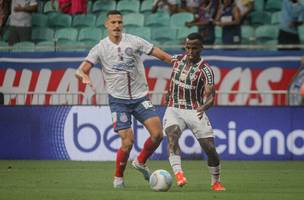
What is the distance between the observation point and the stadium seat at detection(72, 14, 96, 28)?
950 inches

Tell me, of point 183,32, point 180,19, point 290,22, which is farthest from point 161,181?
point 180,19

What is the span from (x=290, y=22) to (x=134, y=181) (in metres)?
7.40

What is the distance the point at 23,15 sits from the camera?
23719 millimetres

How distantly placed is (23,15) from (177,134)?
10620mm

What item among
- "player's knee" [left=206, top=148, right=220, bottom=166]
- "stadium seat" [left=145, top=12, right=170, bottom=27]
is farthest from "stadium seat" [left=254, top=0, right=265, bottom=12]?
"player's knee" [left=206, top=148, right=220, bottom=166]

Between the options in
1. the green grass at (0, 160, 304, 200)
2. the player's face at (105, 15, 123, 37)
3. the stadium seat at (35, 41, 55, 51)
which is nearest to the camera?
the green grass at (0, 160, 304, 200)

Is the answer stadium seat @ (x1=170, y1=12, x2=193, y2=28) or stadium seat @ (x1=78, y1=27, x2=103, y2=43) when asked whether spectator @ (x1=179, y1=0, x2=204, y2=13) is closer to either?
stadium seat @ (x1=170, y1=12, x2=193, y2=28)

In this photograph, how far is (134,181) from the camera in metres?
15.7

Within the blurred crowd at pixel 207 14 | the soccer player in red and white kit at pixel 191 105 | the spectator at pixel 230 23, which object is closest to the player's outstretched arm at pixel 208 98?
the soccer player in red and white kit at pixel 191 105

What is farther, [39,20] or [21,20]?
[39,20]

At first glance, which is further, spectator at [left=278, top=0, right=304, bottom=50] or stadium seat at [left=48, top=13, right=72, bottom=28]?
stadium seat at [left=48, top=13, right=72, bottom=28]

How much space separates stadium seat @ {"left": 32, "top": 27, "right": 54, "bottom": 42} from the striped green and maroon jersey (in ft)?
33.6

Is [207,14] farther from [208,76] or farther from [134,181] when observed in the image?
[208,76]

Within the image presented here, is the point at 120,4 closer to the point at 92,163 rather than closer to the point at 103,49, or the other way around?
the point at 92,163
